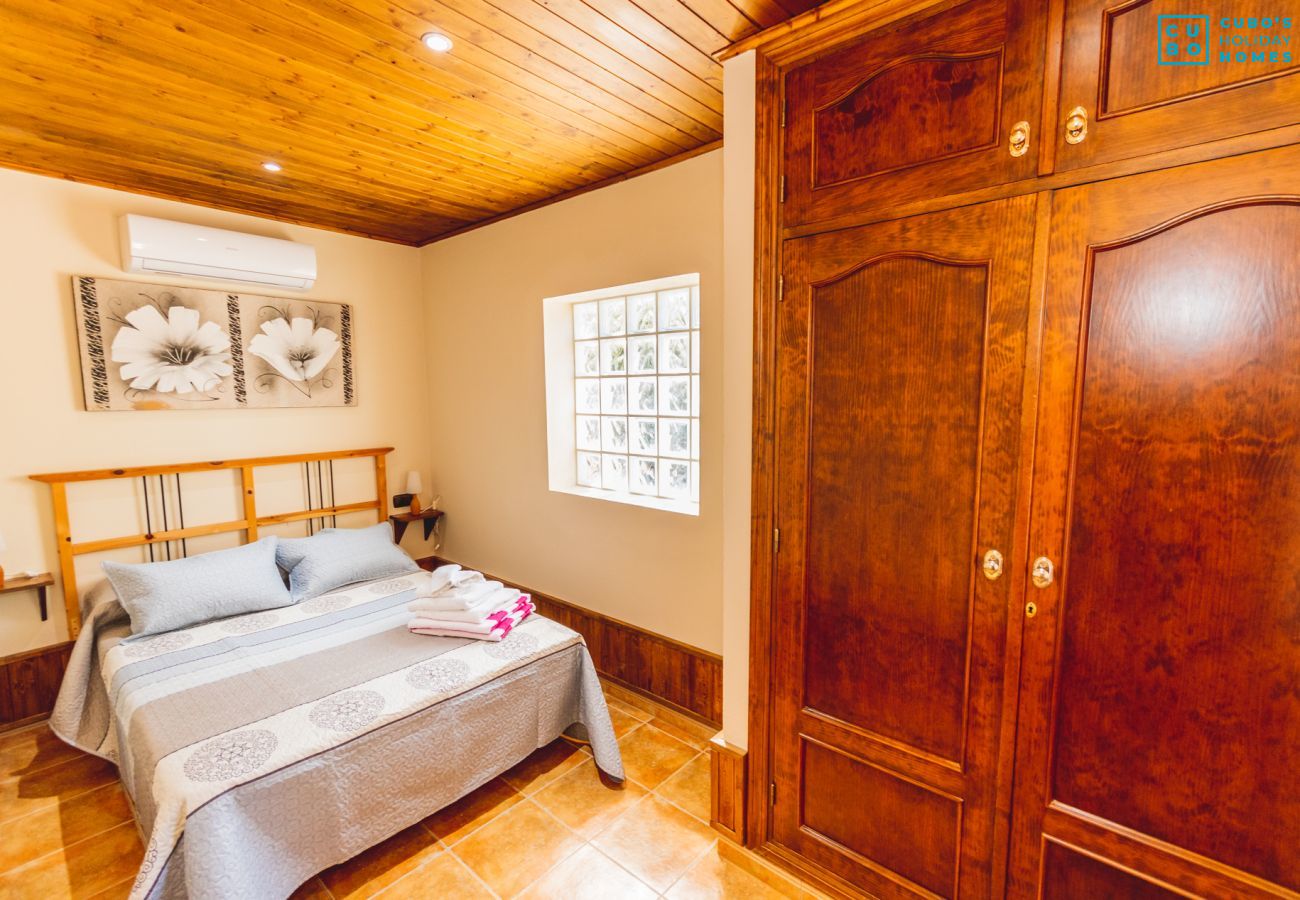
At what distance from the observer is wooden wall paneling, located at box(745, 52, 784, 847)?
1594mm

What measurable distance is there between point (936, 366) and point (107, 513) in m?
3.56

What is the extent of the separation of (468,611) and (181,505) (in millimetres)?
1826

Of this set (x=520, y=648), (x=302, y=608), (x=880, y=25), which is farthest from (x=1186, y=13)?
(x=302, y=608)

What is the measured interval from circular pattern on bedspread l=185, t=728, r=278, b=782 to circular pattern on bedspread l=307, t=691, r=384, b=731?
135 millimetres

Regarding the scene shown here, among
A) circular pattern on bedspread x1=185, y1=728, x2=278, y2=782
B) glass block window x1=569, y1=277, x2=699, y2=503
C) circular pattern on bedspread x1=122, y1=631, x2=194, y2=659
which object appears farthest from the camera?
glass block window x1=569, y1=277, x2=699, y2=503

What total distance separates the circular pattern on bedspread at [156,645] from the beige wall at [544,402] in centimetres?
154

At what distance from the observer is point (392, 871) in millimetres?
1852

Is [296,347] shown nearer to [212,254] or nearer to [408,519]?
[212,254]

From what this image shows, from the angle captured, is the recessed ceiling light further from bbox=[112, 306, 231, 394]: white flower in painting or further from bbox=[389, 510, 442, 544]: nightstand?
bbox=[389, 510, 442, 544]: nightstand

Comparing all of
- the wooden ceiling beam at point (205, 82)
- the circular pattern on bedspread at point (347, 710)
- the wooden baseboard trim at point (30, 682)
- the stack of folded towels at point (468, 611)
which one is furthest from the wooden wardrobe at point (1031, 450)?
the wooden baseboard trim at point (30, 682)

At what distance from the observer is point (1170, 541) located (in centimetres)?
113

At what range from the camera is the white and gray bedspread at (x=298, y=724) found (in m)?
1.52

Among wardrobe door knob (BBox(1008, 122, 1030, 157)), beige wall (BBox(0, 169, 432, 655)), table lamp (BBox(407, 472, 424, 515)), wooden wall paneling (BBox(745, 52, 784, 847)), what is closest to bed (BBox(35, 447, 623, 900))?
beige wall (BBox(0, 169, 432, 655))

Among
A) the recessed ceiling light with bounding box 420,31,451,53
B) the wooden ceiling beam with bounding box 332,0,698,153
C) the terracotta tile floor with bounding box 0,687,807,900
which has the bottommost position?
the terracotta tile floor with bounding box 0,687,807,900
